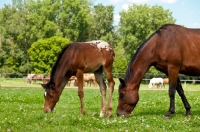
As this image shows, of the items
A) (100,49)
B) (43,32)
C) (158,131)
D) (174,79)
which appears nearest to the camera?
(158,131)

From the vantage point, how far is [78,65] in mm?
10352

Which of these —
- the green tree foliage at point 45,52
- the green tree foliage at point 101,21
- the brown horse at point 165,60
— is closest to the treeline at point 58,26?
the green tree foliage at point 45,52

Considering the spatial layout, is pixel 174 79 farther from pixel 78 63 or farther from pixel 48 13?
pixel 48 13

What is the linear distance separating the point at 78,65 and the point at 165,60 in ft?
8.38

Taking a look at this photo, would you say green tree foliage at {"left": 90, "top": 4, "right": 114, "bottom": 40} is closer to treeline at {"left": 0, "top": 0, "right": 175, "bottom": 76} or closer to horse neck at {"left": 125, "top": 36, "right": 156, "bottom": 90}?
treeline at {"left": 0, "top": 0, "right": 175, "bottom": 76}

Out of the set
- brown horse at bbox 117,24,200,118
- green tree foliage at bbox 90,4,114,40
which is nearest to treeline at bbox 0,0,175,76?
green tree foliage at bbox 90,4,114,40

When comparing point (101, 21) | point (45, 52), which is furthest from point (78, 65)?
point (101, 21)

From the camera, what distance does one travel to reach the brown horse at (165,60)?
9.75 meters

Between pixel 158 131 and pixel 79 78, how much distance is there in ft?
11.6

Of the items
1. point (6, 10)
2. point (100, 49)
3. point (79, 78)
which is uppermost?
point (6, 10)

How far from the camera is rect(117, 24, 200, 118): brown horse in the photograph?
32.0ft

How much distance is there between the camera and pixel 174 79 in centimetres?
976

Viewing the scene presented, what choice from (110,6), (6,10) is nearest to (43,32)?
(6,10)

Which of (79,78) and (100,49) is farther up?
(100,49)
